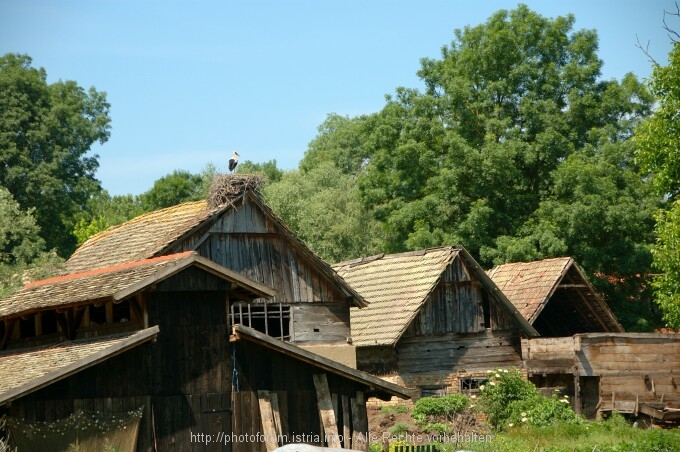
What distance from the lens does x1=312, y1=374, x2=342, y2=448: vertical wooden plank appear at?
78.4 ft

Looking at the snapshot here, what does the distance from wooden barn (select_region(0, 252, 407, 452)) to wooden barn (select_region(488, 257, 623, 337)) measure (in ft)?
43.0

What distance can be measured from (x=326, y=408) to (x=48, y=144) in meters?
42.6

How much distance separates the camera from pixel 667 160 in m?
33.4

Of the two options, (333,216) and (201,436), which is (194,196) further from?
(201,436)

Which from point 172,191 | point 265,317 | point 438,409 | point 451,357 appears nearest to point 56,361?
point 265,317

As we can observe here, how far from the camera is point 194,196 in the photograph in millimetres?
73000

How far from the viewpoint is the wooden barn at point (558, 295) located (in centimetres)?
3700

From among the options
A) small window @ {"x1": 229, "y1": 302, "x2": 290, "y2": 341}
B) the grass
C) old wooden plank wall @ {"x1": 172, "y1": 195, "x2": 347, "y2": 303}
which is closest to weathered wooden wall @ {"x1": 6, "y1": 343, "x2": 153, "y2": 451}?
the grass

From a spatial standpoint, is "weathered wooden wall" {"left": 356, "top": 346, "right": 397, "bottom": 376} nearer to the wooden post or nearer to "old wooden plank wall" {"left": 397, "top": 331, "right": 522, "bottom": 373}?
"old wooden plank wall" {"left": 397, "top": 331, "right": 522, "bottom": 373}

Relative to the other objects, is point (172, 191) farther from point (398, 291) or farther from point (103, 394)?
point (103, 394)

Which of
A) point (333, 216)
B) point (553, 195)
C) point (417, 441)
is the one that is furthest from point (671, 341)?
point (333, 216)

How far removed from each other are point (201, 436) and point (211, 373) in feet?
4.12

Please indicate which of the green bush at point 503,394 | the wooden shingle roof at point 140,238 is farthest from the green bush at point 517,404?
the wooden shingle roof at point 140,238

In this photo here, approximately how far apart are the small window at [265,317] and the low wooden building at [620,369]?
821cm
